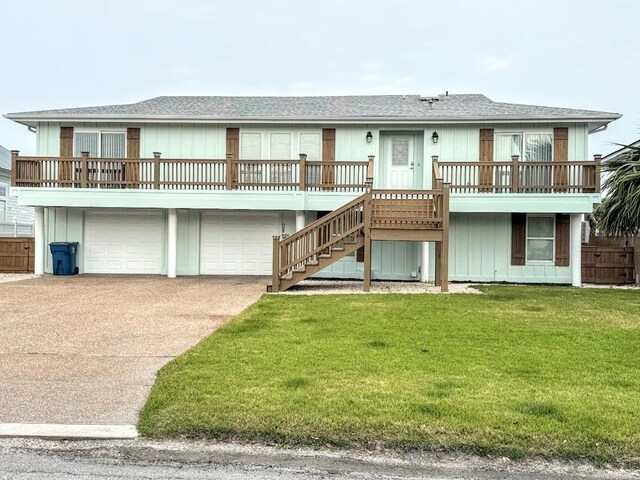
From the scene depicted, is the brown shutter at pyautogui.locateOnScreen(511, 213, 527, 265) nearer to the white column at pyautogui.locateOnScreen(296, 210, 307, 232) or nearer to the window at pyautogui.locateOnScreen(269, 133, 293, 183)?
the white column at pyautogui.locateOnScreen(296, 210, 307, 232)

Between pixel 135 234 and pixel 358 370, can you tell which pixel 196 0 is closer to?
pixel 135 234

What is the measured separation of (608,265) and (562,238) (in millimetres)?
2069

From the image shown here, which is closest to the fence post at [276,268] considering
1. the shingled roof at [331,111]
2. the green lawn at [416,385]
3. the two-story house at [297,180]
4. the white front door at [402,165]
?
the two-story house at [297,180]

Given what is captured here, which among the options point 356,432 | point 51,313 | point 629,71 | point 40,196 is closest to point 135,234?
point 40,196

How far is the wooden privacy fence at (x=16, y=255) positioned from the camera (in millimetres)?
17723

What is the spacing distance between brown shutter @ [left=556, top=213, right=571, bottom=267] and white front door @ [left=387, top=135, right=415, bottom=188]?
4.52 metres

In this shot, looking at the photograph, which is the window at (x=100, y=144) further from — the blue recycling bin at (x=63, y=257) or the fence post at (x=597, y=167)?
the fence post at (x=597, y=167)

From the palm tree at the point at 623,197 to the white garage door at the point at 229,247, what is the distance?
9.74 m

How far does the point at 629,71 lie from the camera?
37.7 m

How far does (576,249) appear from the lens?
15289 millimetres

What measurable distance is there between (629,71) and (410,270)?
102ft

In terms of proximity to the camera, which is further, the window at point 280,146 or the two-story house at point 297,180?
the window at point 280,146

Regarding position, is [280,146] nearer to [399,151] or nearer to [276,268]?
[399,151]

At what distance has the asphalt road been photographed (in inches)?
136
